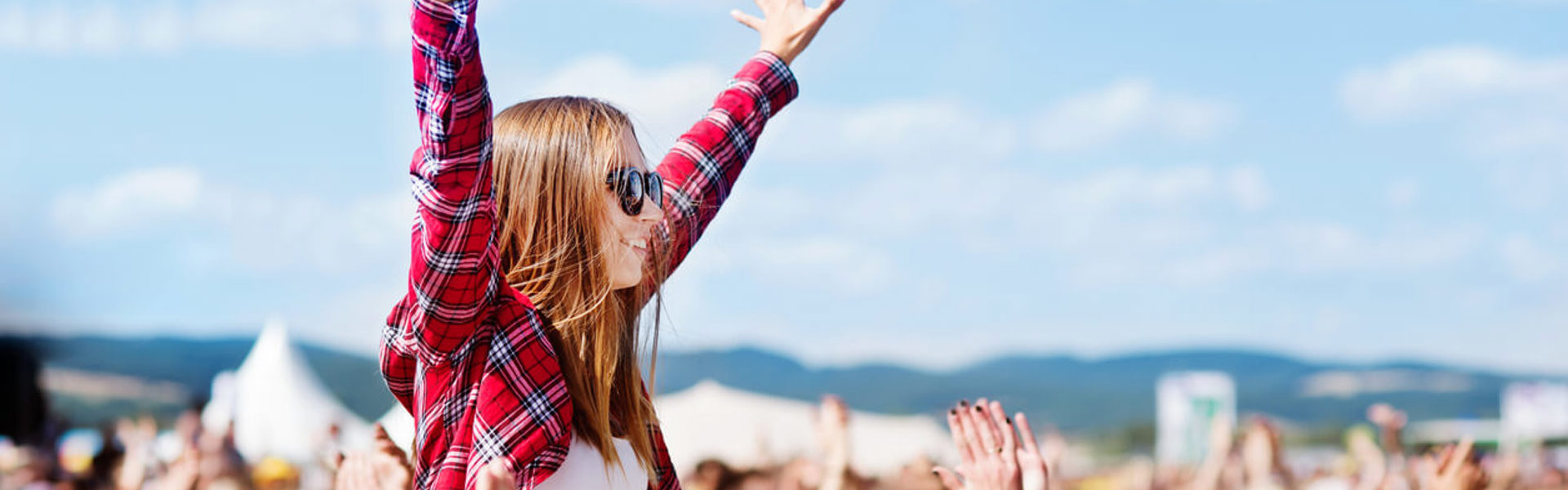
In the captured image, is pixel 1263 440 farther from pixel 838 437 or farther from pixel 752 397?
pixel 752 397

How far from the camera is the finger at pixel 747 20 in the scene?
214 centimetres

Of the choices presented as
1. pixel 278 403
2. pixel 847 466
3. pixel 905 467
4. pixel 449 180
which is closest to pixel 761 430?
pixel 905 467

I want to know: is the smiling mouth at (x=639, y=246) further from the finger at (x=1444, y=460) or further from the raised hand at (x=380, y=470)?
the finger at (x=1444, y=460)

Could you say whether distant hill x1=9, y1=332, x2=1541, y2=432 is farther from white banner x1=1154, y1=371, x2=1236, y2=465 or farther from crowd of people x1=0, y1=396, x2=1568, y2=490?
crowd of people x1=0, y1=396, x2=1568, y2=490

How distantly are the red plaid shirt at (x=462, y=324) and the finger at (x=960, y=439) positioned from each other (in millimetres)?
354

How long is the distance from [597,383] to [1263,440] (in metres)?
7.21

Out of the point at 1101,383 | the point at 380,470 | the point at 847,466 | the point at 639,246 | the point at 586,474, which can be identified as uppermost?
the point at 639,246

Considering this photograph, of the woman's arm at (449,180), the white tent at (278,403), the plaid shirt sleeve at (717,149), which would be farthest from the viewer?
the white tent at (278,403)

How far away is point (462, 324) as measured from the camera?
1380 millimetres

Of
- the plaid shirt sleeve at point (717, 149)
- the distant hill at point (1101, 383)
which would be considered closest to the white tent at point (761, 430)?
the plaid shirt sleeve at point (717, 149)

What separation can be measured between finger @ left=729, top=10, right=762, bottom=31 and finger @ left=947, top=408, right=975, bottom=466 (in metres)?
0.71

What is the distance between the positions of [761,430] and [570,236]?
433 inches

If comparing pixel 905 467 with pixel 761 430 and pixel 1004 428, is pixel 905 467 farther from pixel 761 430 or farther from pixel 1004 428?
pixel 761 430

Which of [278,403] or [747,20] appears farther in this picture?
[278,403]
